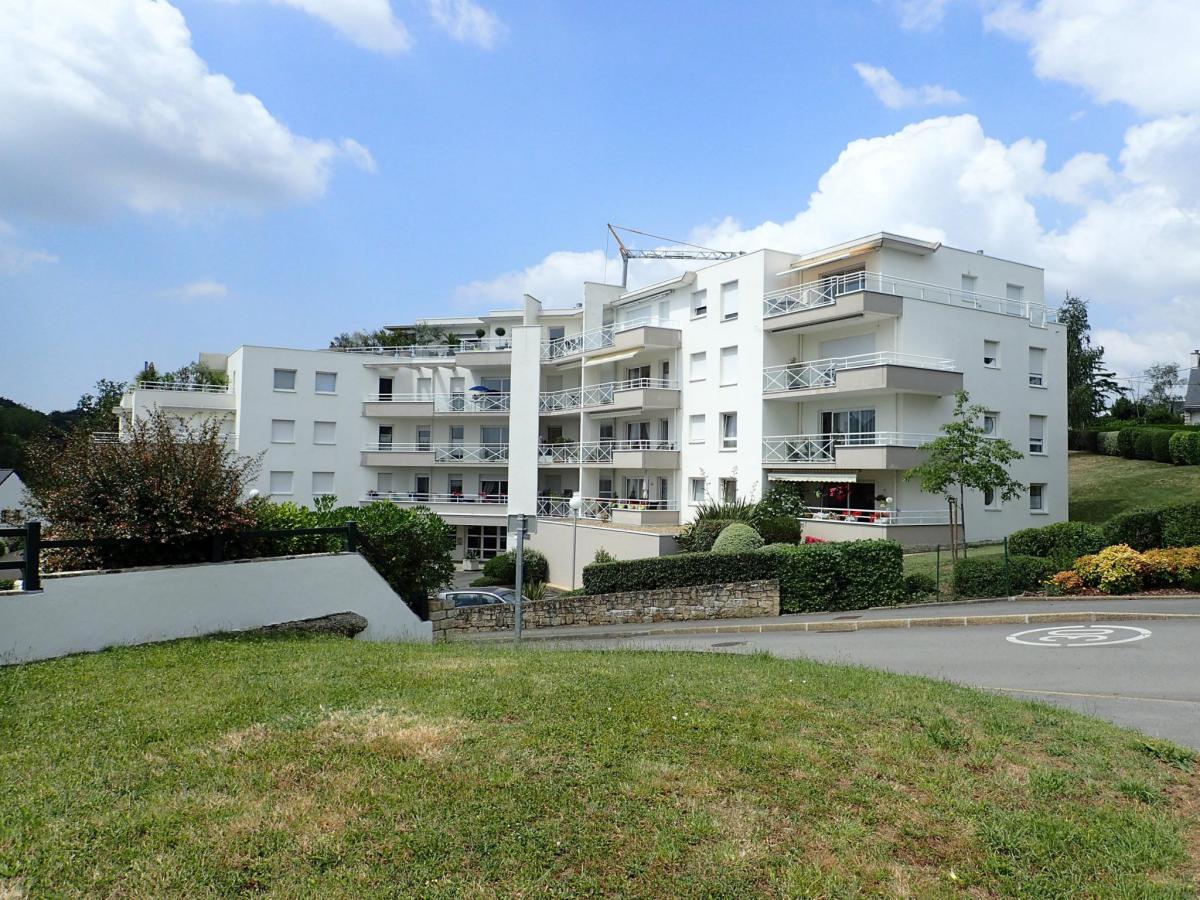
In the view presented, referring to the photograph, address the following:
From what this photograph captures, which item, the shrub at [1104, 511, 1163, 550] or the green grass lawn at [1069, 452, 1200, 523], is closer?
the shrub at [1104, 511, 1163, 550]

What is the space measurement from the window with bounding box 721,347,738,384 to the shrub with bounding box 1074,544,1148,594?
18502 mm

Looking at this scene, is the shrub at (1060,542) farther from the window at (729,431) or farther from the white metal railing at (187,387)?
the white metal railing at (187,387)

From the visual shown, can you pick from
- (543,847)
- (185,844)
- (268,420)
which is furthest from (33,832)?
(268,420)

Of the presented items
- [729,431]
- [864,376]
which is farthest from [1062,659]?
[729,431]

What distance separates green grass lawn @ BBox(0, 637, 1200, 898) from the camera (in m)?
4.44

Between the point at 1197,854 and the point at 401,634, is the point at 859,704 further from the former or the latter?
the point at 401,634

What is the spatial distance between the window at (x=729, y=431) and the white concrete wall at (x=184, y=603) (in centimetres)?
2387

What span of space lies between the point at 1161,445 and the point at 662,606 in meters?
32.8

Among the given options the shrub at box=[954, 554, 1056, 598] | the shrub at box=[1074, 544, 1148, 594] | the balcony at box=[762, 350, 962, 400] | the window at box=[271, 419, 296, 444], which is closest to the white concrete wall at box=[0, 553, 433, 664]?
the shrub at box=[954, 554, 1056, 598]

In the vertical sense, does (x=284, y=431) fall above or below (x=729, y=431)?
above

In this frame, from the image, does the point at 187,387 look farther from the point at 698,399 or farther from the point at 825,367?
the point at 825,367

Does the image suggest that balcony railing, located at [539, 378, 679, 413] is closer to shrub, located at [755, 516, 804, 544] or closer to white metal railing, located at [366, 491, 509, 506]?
white metal railing, located at [366, 491, 509, 506]

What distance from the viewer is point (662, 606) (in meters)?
21.9

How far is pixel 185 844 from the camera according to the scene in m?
4.53
